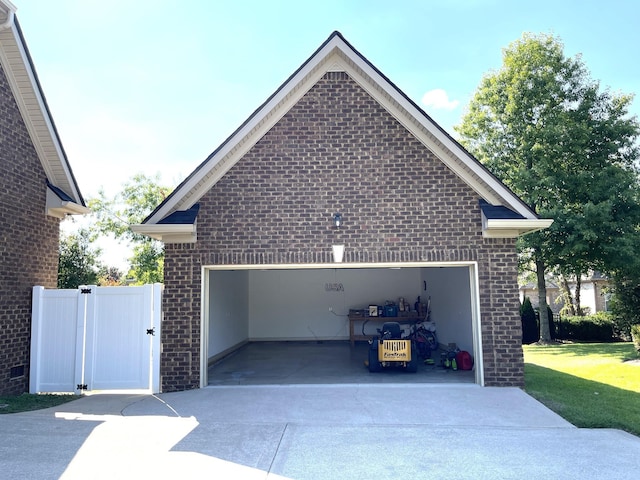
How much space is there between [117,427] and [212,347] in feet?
22.2

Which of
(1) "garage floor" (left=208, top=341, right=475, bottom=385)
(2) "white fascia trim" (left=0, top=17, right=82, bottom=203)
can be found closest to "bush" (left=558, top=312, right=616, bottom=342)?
(1) "garage floor" (left=208, top=341, right=475, bottom=385)

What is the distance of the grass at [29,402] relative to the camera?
7660 millimetres

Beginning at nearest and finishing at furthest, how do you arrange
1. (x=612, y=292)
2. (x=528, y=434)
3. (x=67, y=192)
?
(x=528, y=434), (x=67, y=192), (x=612, y=292)

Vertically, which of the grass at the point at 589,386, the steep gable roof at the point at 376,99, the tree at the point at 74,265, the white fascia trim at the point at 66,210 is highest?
the steep gable roof at the point at 376,99

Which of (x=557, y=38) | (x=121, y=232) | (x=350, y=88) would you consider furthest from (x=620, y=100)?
(x=121, y=232)

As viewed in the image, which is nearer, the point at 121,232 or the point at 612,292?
the point at 612,292

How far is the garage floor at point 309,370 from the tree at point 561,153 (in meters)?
8.47

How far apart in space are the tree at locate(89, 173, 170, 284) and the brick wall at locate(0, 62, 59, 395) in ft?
48.0

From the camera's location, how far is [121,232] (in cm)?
2491

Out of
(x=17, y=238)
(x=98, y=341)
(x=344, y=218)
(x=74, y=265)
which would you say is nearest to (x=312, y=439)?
(x=344, y=218)

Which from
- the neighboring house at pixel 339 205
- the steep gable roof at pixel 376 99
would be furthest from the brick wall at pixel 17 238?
the neighboring house at pixel 339 205

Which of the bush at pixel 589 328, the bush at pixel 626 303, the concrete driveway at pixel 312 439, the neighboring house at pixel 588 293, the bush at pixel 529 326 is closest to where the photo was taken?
the concrete driveway at pixel 312 439

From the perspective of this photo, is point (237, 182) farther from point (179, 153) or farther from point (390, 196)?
point (179, 153)

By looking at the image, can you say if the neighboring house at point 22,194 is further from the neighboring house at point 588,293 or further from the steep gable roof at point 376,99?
the neighboring house at point 588,293
